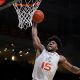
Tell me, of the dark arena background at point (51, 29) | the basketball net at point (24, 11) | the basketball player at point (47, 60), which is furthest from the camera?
the dark arena background at point (51, 29)

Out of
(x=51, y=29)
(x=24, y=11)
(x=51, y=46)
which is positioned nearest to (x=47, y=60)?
(x=51, y=46)

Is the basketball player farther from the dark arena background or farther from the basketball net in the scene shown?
the dark arena background

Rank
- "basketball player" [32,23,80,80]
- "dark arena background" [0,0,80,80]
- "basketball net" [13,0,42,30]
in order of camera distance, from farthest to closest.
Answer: "dark arena background" [0,0,80,80] → "basketball net" [13,0,42,30] → "basketball player" [32,23,80,80]

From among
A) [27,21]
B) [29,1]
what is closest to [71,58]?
[29,1]

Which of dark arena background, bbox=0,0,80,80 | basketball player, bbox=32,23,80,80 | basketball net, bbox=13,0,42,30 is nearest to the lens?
basketball player, bbox=32,23,80,80

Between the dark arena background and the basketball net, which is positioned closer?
the basketball net

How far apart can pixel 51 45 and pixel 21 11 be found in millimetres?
2044

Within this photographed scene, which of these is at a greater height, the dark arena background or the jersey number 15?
the jersey number 15

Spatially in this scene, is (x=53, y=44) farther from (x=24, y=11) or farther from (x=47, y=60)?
(x=24, y=11)

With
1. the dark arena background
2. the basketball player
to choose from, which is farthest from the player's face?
the dark arena background

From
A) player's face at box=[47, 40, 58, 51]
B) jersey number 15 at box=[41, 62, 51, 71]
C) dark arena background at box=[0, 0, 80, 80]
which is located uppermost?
player's face at box=[47, 40, 58, 51]

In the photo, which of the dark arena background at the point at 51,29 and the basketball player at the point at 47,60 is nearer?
the basketball player at the point at 47,60

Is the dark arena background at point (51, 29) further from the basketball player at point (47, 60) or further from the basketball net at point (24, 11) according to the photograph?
the basketball player at point (47, 60)

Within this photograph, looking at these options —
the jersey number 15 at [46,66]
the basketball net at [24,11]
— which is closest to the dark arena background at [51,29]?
the basketball net at [24,11]
